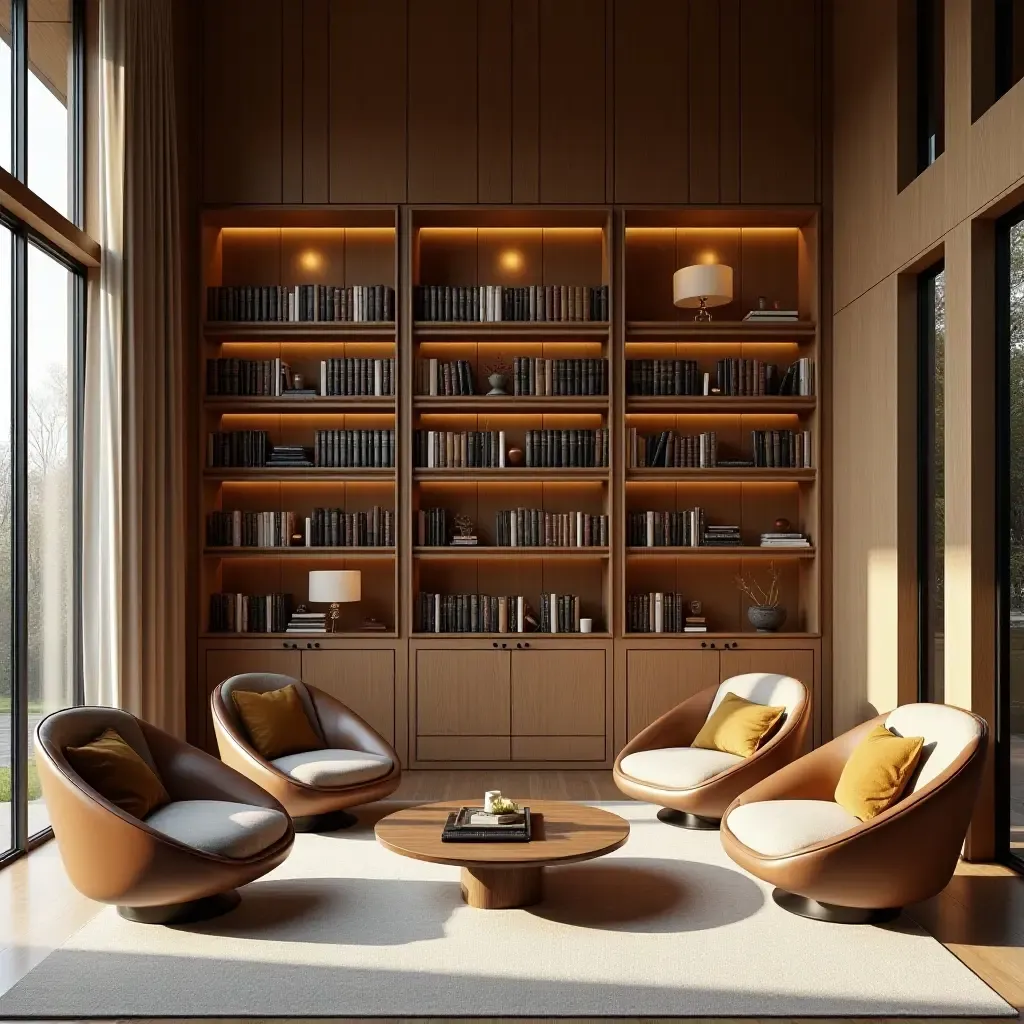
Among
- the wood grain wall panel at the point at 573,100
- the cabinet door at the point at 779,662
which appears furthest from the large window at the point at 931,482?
the wood grain wall panel at the point at 573,100

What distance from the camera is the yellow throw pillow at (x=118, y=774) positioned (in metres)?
3.98

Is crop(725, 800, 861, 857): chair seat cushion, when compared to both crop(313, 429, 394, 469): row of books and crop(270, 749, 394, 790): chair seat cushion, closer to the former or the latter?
crop(270, 749, 394, 790): chair seat cushion

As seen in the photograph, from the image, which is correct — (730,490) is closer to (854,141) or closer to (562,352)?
(562,352)

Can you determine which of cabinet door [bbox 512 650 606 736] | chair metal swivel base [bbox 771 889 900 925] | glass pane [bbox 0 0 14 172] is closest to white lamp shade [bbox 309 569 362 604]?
cabinet door [bbox 512 650 606 736]

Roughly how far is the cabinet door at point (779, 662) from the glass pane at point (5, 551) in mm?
4156

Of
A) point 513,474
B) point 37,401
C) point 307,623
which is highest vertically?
point 37,401

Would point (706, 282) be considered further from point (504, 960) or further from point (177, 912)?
point (177, 912)

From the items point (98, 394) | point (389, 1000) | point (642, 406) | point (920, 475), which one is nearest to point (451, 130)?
point (642, 406)

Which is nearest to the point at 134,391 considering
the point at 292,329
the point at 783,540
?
the point at 292,329

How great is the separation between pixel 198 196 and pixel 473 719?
3.89 metres

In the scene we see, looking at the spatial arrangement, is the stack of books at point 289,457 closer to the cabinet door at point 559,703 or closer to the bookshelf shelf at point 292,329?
the bookshelf shelf at point 292,329

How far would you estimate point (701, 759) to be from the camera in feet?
17.2

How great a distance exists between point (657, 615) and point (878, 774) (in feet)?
9.06

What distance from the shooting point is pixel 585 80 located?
22.4ft
